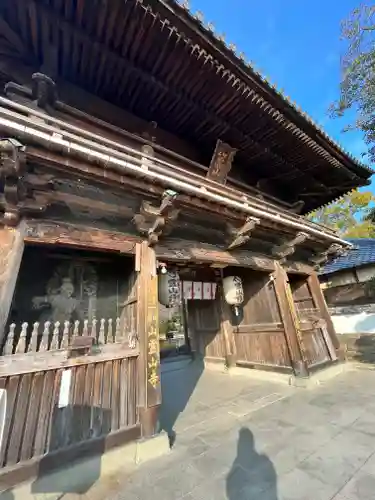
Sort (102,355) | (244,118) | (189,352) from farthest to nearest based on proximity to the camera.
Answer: (189,352)
(244,118)
(102,355)

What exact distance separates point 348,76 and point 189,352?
11217mm

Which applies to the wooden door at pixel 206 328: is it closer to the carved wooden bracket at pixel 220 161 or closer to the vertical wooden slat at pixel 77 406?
the carved wooden bracket at pixel 220 161

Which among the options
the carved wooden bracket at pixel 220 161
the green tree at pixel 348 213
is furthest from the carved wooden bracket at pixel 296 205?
the green tree at pixel 348 213

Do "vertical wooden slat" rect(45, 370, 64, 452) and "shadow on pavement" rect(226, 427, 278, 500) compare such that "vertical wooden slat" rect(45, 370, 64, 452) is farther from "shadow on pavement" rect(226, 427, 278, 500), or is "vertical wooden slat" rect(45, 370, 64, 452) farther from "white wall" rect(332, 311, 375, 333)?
"white wall" rect(332, 311, 375, 333)

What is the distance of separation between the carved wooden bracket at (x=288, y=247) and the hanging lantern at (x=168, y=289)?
131 inches

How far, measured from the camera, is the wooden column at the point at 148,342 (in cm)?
351

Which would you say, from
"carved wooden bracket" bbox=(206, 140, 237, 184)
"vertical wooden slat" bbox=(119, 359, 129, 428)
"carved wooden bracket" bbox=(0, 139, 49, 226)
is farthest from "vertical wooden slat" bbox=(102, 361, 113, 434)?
"carved wooden bracket" bbox=(206, 140, 237, 184)

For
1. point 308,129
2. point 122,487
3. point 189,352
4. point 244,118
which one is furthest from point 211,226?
point 189,352

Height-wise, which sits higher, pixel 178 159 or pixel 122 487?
pixel 178 159

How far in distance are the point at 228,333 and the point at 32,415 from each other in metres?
6.67

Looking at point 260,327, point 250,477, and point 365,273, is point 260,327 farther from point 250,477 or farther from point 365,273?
point 365,273

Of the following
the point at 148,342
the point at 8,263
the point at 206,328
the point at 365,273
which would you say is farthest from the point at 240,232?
the point at 365,273

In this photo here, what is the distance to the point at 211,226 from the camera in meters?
5.41

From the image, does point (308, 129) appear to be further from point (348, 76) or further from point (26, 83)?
point (26, 83)
